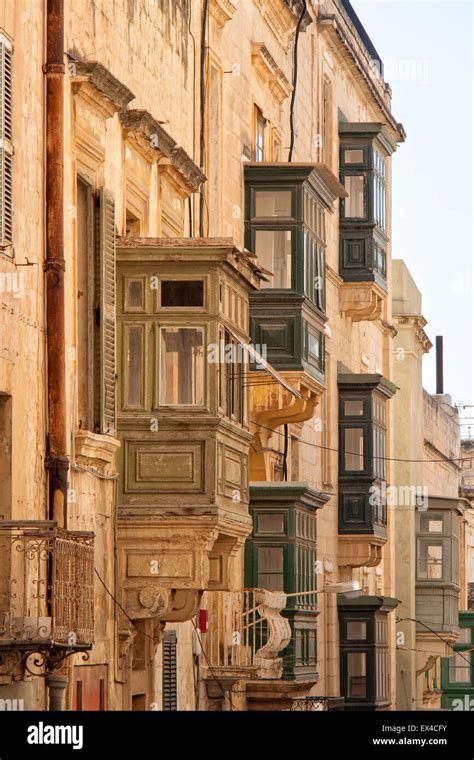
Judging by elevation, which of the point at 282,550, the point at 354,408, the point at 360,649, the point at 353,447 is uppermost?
the point at 354,408

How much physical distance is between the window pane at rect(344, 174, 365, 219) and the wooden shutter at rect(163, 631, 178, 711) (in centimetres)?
1620

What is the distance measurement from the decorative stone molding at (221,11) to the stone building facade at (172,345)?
4 cm

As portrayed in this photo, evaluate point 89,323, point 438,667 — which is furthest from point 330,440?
point 89,323

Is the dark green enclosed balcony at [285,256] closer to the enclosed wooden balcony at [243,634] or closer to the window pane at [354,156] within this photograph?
the enclosed wooden balcony at [243,634]

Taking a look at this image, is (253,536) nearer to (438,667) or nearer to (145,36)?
(145,36)

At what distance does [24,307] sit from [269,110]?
14612mm

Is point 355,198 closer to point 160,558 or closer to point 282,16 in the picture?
point 282,16

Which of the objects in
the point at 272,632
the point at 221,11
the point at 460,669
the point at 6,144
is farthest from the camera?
the point at 460,669

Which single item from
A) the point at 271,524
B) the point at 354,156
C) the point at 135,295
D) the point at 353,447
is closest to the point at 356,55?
the point at 354,156

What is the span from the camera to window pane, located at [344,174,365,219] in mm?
39969

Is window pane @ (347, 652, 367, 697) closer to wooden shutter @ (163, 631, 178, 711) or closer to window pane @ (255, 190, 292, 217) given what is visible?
window pane @ (255, 190, 292, 217)

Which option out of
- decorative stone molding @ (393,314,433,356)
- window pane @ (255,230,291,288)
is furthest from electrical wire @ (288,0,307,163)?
decorative stone molding @ (393,314,433,356)

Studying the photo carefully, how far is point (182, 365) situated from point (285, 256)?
29.4 feet

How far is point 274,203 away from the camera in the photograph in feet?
99.9
